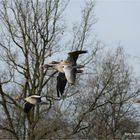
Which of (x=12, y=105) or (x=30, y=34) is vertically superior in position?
(x=30, y=34)

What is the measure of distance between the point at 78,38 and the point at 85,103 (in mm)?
5345

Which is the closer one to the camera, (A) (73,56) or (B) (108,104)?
(A) (73,56)

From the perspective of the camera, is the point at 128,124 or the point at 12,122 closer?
the point at 12,122

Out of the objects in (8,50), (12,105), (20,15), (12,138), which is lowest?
(12,138)

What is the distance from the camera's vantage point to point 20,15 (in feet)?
98.4

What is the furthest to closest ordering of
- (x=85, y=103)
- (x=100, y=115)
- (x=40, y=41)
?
(x=100, y=115) → (x=85, y=103) → (x=40, y=41)

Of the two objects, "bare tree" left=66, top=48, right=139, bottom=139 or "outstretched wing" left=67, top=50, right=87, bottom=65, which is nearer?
"outstretched wing" left=67, top=50, right=87, bottom=65

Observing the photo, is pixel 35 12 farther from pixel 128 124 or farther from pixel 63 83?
pixel 63 83

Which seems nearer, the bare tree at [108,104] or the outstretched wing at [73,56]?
the outstretched wing at [73,56]

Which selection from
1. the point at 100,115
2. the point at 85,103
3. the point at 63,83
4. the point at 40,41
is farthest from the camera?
the point at 100,115

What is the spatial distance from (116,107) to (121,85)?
1.67 meters

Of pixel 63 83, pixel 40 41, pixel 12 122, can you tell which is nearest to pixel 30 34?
pixel 40 41

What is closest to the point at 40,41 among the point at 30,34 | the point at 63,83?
the point at 30,34

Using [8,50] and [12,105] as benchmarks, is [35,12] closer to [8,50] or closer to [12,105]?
[8,50]
